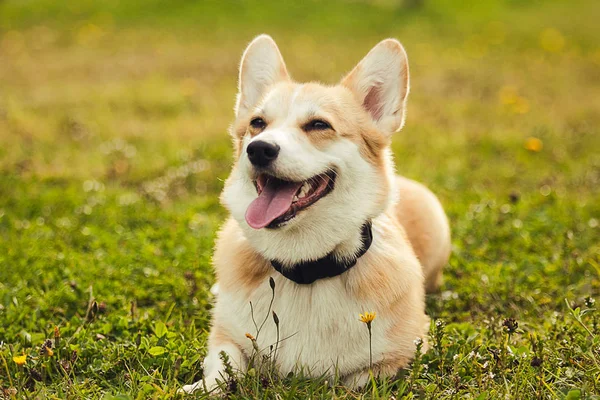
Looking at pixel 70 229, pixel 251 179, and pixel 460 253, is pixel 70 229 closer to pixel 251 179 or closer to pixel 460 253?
pixel 251 179

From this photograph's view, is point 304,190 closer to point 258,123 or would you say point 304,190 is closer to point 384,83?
point 258,123

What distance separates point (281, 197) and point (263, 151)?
0.91 feet

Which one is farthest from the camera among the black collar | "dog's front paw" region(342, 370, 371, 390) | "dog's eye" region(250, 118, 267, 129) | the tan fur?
the tan fur

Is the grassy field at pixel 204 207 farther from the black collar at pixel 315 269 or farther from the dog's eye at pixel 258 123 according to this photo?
the dog's eye at pixel 258 123

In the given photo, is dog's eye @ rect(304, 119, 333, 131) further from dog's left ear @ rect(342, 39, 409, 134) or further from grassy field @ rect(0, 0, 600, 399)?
grassy field @ rect(0, 0, 600, 399)

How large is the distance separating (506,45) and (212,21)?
26.3ft

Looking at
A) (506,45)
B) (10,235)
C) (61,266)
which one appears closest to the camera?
(61,266)

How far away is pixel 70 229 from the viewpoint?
515 centimetres

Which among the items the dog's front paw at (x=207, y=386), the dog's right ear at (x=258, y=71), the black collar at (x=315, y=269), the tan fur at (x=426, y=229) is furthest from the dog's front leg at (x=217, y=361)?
the tan fur at (x=426, y=229)

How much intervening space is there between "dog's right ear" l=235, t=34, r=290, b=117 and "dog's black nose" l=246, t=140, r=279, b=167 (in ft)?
2.92

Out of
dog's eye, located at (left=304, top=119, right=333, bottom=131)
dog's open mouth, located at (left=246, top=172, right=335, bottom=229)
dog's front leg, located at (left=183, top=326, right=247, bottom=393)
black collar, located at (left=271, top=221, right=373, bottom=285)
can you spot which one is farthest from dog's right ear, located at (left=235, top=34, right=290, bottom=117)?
dog's front leg, located at (left=183, top=326, right=247, bottom=393)

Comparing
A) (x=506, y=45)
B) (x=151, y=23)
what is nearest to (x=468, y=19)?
(x=506, y=45)

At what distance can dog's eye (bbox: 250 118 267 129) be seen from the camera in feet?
11.0

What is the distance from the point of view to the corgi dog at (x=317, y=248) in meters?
3.00
